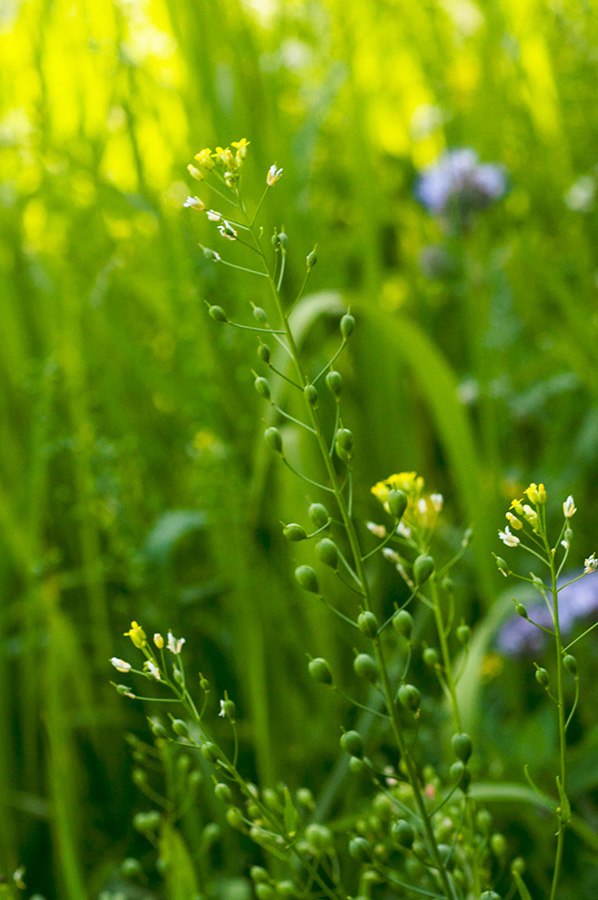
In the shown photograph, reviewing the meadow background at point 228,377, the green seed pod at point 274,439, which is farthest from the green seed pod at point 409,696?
the meadow background at point 228,377

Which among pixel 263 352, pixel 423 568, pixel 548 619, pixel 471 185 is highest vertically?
pixel 471 185

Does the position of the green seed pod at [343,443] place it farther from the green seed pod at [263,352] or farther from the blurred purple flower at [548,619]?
the blurred purple flower at [548,619]

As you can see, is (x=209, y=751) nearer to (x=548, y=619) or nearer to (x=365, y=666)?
(x=365, y=666)

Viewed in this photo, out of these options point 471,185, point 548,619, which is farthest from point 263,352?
point 471,185

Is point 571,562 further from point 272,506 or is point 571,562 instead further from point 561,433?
point 272,506

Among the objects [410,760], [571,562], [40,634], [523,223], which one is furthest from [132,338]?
[410,760]

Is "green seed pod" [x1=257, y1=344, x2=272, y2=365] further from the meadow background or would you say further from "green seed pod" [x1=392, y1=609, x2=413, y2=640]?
the meadow background
